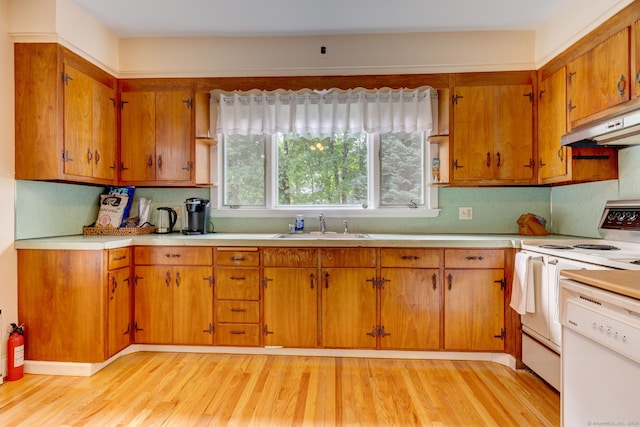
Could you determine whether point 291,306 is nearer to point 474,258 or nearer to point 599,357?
point 474,258

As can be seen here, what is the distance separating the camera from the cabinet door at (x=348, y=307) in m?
2.63

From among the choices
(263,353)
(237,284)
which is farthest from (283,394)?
(237,284)

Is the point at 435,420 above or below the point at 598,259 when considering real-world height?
below

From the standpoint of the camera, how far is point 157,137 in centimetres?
297

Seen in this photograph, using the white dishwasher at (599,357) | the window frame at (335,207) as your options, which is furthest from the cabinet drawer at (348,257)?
the white dishwasher at (599,357)

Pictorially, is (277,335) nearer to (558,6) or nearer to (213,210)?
(213,210)

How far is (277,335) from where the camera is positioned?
2676 mm

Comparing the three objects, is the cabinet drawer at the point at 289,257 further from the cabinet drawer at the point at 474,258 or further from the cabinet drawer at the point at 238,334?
the cabinet drawer at the point at 474,258

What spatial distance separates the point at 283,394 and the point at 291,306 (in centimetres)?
65

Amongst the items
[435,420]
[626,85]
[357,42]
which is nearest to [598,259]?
[626,85]

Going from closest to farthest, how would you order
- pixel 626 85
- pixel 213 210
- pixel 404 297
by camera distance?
pixel 626 85
pixel 404 297
pixel 213 210

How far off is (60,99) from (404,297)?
2749mm

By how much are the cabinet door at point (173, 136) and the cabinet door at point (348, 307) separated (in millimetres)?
1489

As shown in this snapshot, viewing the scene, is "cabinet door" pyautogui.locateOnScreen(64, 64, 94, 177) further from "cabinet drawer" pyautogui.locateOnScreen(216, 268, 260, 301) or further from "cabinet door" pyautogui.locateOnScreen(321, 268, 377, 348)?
"cabinet door" pyautogui.locateOnScreen(321, 268, 377, 348)
